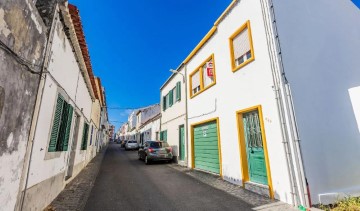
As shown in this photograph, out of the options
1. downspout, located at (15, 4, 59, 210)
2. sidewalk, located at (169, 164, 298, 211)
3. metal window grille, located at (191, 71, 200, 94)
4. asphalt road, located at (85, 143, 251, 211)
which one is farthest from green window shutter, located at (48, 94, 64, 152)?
metal window grille, located at (191, 71, 200, 94)

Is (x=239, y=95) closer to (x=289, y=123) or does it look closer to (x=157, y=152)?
(x=289, y=123)

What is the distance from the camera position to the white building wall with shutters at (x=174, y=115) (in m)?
13.3

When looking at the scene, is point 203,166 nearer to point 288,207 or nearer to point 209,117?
point 209,117

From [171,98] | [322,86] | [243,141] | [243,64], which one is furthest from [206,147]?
[171,98]

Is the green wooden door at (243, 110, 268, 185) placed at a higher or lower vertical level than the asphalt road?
higher

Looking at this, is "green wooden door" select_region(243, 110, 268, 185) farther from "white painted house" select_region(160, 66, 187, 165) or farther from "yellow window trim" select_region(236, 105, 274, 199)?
"white painted house" select_region(160, 66, 187, 165)

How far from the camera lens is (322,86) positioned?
592cm

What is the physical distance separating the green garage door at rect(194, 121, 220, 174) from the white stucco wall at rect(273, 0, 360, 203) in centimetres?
430

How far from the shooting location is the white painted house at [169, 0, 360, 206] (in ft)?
17.0

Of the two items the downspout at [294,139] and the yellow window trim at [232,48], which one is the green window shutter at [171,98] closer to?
the yellow window trim at [232,48]

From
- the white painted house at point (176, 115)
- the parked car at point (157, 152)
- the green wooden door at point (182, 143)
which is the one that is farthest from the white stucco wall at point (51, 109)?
the green wooden door at point (182, 143)

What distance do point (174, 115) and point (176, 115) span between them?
50 cm

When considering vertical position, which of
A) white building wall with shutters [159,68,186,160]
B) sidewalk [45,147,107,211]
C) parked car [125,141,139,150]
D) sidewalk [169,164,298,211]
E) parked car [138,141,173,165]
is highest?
white building wall with shutters [159,68,186,160]

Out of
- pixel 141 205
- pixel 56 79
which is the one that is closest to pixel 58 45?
pixel 56 79
